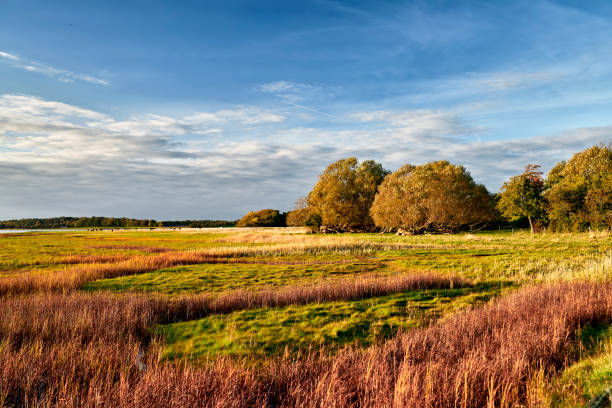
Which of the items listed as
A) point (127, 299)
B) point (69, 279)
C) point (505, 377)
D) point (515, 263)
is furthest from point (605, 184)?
point (69, 279)

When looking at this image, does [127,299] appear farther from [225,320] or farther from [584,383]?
[584,383]

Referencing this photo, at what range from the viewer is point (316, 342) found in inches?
319

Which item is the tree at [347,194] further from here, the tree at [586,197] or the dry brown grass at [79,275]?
the dry brown grass at [79,275]

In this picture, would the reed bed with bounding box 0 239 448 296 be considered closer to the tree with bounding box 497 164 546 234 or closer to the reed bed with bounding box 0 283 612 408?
the reed bed with bounding box 0 283 612 408

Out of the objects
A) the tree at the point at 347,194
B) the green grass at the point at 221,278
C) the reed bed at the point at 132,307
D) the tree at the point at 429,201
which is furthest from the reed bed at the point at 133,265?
the tree at the point at 347,194

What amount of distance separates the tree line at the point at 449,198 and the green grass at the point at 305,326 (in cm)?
3800

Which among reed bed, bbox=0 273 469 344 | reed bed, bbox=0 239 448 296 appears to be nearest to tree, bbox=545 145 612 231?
reed bed, bbox=0 239 448 296

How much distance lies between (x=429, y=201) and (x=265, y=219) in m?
79.3

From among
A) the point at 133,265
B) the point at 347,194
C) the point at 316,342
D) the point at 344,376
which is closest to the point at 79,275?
the point at 133,265

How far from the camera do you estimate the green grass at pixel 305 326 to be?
Answer: 798cm

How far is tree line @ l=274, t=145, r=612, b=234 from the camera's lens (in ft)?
134

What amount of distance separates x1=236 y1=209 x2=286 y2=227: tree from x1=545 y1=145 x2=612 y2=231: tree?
87874 mm

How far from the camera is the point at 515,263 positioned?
1920cm

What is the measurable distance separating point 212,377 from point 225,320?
561 centimetres
